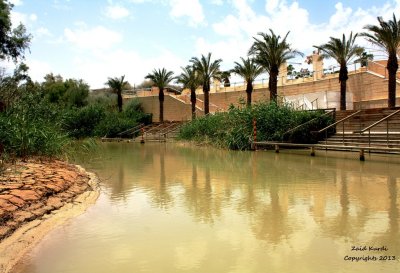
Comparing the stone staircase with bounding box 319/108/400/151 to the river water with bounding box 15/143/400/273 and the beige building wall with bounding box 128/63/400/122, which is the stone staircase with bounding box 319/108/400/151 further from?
the river water with bounding box 15/143/400/273

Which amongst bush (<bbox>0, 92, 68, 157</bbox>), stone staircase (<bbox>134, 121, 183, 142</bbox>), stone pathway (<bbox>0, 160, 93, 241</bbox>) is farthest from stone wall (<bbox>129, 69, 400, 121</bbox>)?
stone pathway (<bbox>0, 160, 93, 241</bbox>)

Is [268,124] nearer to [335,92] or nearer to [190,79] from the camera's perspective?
[335,92]

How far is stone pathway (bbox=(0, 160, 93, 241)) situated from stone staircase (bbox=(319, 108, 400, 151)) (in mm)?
11151

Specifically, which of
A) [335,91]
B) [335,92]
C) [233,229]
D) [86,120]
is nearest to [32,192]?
[233,229]

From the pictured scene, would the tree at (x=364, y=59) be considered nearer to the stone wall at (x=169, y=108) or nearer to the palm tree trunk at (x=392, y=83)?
the palm tree trunk at (x=392, y=83)

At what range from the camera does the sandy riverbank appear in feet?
17.2

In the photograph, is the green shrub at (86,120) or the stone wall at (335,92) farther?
the green shrub at (86,120)

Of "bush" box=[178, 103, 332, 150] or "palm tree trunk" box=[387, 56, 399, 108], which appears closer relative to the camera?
"bush" box=[178, 103, 332, 150]

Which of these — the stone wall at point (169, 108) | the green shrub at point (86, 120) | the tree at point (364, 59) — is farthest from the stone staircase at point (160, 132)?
the tree at point (364, 59)

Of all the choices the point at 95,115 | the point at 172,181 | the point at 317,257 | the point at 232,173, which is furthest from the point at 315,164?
the point at 95,115

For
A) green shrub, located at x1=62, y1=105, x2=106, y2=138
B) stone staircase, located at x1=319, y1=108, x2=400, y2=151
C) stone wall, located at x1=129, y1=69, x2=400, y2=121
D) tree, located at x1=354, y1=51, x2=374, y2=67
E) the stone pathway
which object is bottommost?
the stone pathway

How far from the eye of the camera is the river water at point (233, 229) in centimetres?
445

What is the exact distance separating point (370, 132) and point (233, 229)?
16.3 m

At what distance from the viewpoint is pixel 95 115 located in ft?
141
